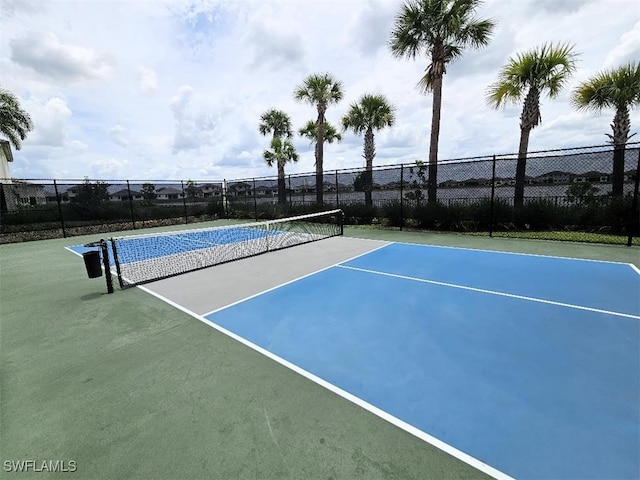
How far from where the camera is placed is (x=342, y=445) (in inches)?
84.2

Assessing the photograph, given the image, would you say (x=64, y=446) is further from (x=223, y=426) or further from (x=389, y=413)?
(x=389, y=413)

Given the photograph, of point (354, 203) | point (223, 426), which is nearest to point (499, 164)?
point (354, 203)

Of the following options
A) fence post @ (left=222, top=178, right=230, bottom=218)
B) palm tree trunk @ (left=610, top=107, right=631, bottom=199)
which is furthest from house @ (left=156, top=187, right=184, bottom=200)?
palm tree trunk @ (left=610, top=107, right=631, bottom=199)

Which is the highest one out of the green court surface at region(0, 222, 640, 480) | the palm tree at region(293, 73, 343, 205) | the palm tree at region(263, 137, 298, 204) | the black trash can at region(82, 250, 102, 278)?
the palm tree at region(293, 73, 343, 205)

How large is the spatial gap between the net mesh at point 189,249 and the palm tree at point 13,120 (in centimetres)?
1411

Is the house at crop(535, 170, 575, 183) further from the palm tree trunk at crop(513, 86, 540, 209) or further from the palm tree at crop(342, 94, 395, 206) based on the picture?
the palm tree at crop(342, 94, 395, 206)

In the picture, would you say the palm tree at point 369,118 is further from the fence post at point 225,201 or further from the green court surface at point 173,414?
the green court surface at point 173,414

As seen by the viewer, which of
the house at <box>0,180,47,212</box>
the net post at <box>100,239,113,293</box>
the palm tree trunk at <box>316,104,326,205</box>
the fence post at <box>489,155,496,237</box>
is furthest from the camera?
the palm tree trunk at <box>316,104,326,205</box>

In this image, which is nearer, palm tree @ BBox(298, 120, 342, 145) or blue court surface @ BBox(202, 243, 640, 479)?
blue court surface @ BBox(202, 243, 640, 479)

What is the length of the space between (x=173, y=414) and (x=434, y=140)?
1294 centimetres

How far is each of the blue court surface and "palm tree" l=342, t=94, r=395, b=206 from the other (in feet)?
43.0

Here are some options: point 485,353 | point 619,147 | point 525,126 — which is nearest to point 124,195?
point 485,353

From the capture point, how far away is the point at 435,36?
11914 millimetres

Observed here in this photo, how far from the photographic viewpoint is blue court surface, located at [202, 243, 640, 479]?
210cm
